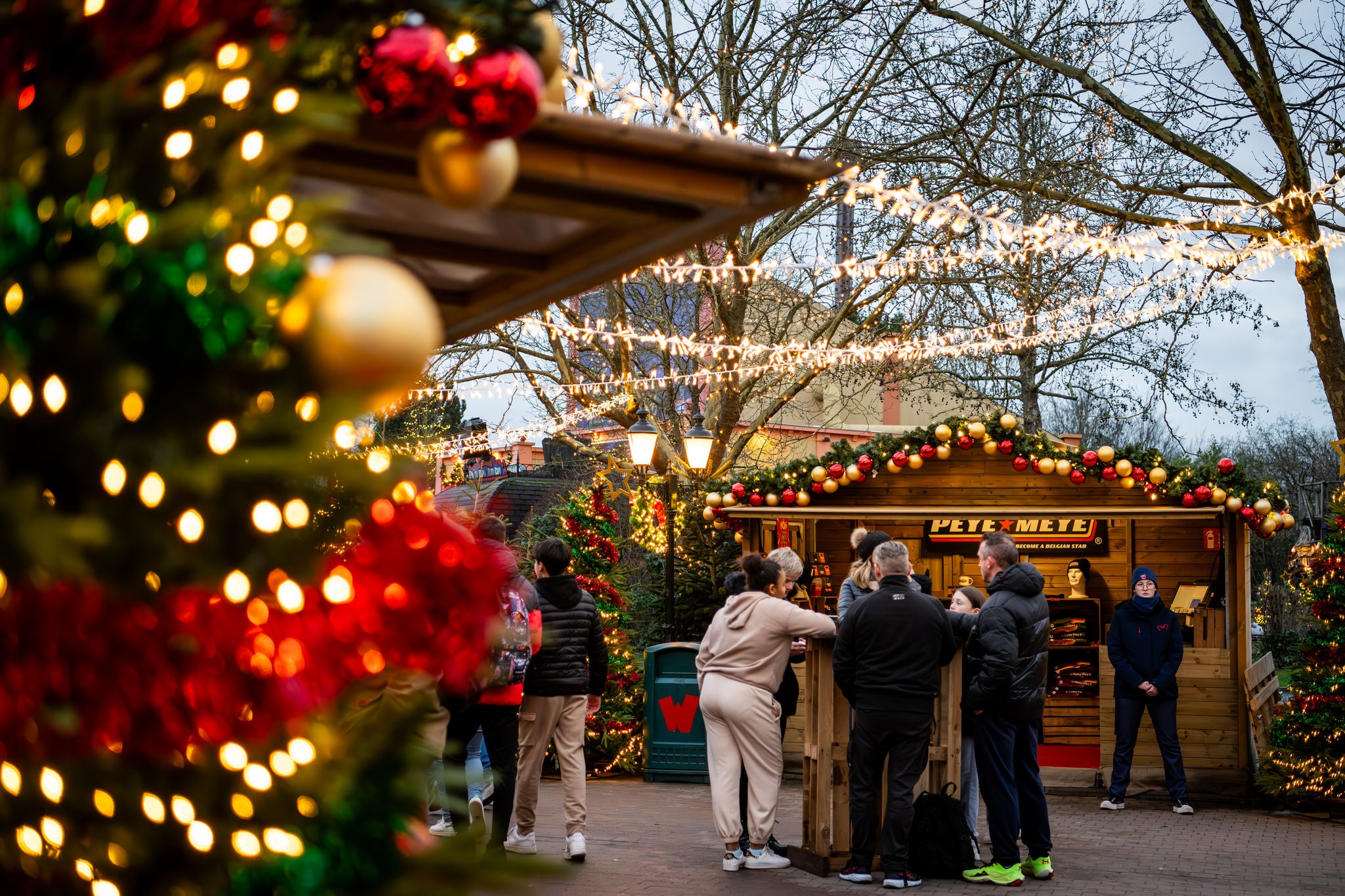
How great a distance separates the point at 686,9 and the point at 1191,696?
1234 centimetres

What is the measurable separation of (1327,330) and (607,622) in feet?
27.1

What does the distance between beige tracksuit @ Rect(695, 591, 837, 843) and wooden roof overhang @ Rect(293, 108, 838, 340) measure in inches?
191

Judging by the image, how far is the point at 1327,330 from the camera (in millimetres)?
13055

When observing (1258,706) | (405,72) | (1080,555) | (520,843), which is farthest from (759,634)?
(1080,555)

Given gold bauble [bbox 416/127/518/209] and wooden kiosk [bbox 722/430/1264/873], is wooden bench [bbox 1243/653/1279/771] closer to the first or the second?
wooden kiosk [bbox 722/430/1264/873]

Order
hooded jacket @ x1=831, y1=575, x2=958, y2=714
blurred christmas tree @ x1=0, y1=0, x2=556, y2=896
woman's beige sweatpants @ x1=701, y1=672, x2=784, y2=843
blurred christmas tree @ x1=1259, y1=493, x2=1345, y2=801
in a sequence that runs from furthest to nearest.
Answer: blurred christmas tree @ x1=1259, y1=493, x2=1345, y2=801 → woman's beige sweatpants @ x1=701, y1=672, x2=784, y2=843 → hooded jacket @ x1=831, y1=575, x2=958, y2=714 → blurred christmas tree @ x1=0, y1=0, x2=556, y2=896

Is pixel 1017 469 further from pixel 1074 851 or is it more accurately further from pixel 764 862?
pixel 764 862

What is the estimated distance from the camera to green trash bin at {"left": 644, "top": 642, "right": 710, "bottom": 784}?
1170 centimetres

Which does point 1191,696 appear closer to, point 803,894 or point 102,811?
point 803,894

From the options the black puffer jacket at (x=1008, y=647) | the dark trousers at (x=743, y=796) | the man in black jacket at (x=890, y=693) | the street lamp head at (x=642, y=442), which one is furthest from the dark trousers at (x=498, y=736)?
the street lamp head at (x=642, y=442)

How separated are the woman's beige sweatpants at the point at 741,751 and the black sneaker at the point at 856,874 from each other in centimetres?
57

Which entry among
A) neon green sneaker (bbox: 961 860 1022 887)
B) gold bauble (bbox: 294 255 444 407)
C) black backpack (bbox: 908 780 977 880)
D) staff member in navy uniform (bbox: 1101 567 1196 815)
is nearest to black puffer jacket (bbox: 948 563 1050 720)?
black backpack (bbox: 908 780 977 880)

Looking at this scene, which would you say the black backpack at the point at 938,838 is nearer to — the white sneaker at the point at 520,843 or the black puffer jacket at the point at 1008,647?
the black puffer jacket at the point at 1008,647

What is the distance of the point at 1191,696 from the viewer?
11383 millimetres
